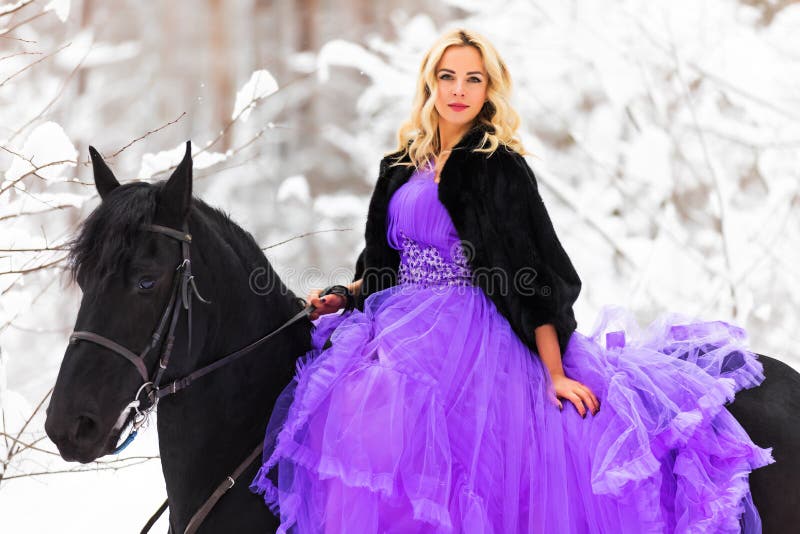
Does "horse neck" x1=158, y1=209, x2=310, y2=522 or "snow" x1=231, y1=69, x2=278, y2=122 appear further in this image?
"snow" x1=231, y1=69, x2=278, y2=122

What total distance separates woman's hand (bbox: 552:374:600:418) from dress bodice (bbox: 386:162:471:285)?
38 cm

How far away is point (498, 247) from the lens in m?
1.94

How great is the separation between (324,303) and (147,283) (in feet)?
2.07

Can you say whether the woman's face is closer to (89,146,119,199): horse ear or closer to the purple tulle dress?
the purple tulle dress

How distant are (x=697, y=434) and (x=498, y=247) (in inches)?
25.9

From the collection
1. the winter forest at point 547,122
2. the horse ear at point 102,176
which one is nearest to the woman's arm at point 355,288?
the horse ear at point 102,176

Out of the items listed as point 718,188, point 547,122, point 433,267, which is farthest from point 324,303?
point 547,122

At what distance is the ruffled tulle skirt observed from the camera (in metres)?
1.70

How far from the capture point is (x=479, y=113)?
2.17 m

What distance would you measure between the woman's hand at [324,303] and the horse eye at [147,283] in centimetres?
56

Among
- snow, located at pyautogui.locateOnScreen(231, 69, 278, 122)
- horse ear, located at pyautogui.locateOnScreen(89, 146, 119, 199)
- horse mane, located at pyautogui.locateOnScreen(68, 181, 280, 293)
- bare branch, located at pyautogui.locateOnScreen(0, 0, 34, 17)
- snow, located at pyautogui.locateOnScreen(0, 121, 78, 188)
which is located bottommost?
horse mane, located at pyautogui.locateOnScreen(68, 181, 280, 293)

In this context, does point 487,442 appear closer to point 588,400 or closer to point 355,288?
point 588,400

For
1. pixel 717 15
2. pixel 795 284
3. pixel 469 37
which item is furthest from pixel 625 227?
pixel 469 37

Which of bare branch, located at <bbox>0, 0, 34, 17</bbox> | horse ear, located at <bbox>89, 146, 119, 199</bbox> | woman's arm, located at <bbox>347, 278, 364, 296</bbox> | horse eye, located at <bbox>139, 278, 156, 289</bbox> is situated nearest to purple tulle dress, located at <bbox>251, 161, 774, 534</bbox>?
woman's arm, located at <bbox>347, 278, 364, 296</bbox>
